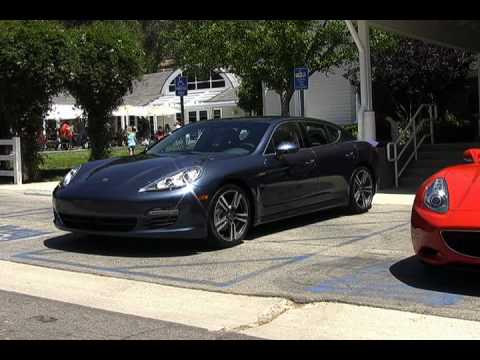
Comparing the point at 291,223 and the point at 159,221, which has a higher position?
the point at 159,221

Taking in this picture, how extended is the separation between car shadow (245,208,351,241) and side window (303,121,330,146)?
1.03 m

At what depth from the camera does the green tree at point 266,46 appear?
1825 cm

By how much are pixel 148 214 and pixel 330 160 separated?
294cm

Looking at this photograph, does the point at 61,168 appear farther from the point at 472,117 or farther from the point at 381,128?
the point at 472,117

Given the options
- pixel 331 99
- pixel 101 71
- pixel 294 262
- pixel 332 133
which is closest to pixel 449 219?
pixel 294 262

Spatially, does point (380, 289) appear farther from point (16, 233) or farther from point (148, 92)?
Result: point (148, 92)

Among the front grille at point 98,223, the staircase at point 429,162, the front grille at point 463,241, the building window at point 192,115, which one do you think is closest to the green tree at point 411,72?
the staircase at point 429,162

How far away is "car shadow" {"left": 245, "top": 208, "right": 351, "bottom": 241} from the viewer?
7973 millimetres

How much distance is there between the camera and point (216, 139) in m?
7.83

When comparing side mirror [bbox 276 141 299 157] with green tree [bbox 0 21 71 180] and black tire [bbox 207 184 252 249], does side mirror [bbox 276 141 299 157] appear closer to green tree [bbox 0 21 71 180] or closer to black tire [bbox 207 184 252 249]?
black tire [bbox 207 184 252 249]

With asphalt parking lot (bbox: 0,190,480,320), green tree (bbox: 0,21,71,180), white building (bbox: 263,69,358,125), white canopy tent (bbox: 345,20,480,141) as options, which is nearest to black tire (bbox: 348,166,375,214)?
asphalt parking lot (bbox: 0,190,480,320)

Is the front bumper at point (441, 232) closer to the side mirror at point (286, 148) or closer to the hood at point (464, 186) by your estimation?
the hood at point (464, 186)
